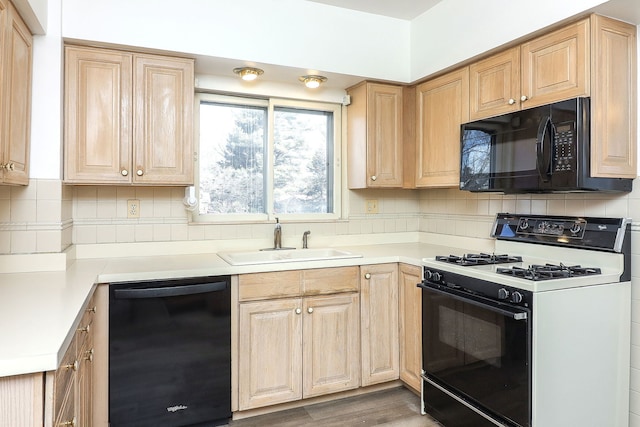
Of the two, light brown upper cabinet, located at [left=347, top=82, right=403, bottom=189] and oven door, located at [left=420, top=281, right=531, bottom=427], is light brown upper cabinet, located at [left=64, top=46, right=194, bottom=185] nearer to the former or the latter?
light brown upper cabinet, located at [left=347, top=82, right=403, bottom=189]

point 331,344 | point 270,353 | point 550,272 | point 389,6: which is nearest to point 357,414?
point 331,344

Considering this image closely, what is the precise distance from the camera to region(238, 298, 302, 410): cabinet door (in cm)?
232

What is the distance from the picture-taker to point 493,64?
7.84ft

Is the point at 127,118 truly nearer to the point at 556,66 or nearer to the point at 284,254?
the point at 284,254

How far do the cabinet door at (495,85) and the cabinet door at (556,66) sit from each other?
0.19ft

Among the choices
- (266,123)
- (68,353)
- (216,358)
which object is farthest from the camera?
(266,123)

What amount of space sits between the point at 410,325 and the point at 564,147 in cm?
132

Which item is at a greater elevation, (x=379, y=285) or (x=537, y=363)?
(x=379, y=285)

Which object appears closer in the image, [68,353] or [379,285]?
[68,353]

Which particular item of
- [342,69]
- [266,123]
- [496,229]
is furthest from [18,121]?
[496,229]

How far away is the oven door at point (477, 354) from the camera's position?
1.78 meters

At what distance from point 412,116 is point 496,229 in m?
1.02

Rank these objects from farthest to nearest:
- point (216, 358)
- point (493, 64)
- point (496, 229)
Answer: point (496, 229) → point (493, 64) → point (216, 358)

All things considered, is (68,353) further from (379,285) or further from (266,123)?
(266,123)
